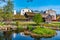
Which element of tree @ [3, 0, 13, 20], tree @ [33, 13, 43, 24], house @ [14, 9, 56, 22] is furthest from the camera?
house @ [14, 9, 56, 22]

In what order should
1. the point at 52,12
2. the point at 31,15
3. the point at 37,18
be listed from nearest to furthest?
the point at 37,18 < the point at 31,15 < the point at 52,12

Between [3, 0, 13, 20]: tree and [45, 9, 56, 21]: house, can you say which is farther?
[45, 9, 56, 21]: house

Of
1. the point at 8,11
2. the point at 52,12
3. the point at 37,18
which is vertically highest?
the point at 8,11

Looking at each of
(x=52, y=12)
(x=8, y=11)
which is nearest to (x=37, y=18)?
(x=8, y=11)

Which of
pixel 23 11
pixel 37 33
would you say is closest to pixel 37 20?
pixel 37 33

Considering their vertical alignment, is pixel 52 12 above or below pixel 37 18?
above

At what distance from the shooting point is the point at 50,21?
27.9 m

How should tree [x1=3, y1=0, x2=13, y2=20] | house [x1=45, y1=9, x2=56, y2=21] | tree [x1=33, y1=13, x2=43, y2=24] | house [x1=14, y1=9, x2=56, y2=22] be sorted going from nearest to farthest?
tree [x1=33, y1=13, x2=43, y2=24] → tree [x1=3, y1=0, x2=13, y2=20] → house [x1=14, y1=9, x2=56, y2=22] → house [x1=45, y1=9, x2=56, y2=21]

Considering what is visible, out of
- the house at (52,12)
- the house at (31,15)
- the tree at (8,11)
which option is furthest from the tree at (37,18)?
the house at (52,12)

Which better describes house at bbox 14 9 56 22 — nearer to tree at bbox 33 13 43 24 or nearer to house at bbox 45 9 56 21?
house at bbox 45 9 56 21

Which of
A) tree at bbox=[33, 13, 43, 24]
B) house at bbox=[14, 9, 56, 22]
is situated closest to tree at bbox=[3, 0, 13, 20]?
house at bbox=[14, 9, 56, 22]

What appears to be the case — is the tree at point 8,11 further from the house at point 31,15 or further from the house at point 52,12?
the house at point 52,12

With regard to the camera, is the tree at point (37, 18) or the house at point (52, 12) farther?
the house at point (52, 12)

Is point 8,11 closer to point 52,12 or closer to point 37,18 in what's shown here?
point 37,18
